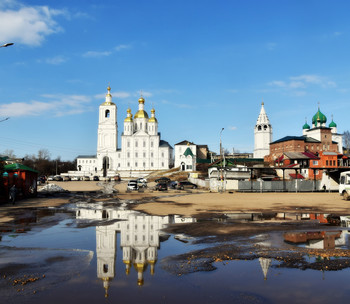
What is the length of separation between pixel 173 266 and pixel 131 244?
2.74 meters

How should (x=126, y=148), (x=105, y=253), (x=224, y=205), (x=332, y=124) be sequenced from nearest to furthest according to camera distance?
(x=105, y=253) → (x=224, y=205) → (x=126, y=148) → (x=332, y=124)

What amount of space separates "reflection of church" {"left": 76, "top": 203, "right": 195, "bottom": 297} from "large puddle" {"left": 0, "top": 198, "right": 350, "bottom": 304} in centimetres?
3

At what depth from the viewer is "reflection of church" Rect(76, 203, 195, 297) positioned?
7.58 m

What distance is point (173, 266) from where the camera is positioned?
7.74 metres

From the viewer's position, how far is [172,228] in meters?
13.5

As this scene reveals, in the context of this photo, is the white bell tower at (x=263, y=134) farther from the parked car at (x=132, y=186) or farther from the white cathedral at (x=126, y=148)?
the parked car at (x=132, y=186)

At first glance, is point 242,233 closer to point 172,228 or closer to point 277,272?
point 172,228

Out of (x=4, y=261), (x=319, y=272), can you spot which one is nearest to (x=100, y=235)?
(x=4, y=261)

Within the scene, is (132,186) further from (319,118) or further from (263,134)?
(319,118)

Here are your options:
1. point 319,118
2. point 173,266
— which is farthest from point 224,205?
point 319,118

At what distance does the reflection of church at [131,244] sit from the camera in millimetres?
7582

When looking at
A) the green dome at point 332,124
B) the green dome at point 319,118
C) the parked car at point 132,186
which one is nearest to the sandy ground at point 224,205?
the parked car at point 132,186

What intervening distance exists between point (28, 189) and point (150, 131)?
72.4m

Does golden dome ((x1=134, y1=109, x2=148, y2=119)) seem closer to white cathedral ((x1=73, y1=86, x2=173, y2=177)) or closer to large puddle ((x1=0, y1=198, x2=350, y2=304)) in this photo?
white cathedral ((x1=73, y1=86, x2=173, y2=177))
